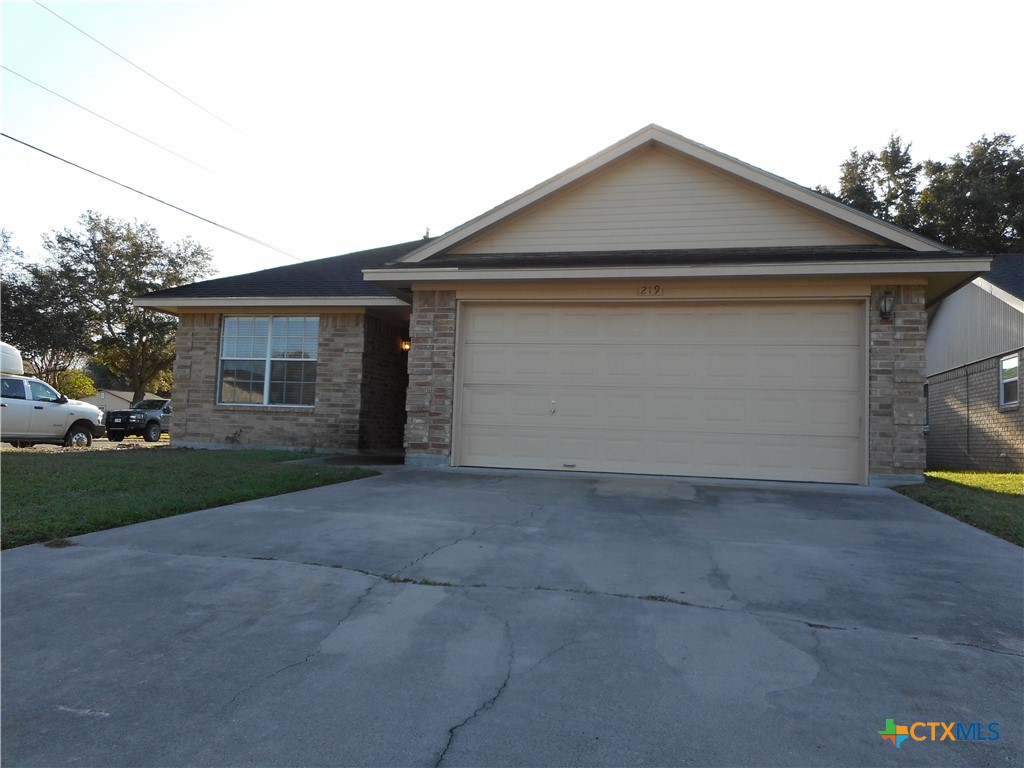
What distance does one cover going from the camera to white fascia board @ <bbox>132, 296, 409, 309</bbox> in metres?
12.5

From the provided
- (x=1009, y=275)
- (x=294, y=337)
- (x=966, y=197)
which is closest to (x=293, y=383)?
(x=294, y=337)

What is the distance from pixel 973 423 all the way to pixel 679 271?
1171cm

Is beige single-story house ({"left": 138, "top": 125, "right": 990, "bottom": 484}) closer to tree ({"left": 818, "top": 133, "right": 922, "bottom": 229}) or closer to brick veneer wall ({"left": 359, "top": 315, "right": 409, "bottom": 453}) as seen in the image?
brick veneer wall ({"left": 359, "top": 315, "right": 409, "bottom": 453})

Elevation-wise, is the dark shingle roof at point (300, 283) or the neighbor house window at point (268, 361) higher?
the dark shingle roof at point (300, 283)

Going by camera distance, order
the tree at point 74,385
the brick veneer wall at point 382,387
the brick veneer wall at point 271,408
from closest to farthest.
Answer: the brick veneer wall at point 271,408 < the brick veneer wall at point 382,387 < the tree at point 74,385

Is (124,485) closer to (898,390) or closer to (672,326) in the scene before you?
(672,326)

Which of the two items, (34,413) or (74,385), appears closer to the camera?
(34,413)

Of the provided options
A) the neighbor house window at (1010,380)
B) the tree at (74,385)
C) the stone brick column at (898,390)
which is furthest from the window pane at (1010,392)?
the tree at (74,385)

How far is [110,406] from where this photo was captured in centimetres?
4756

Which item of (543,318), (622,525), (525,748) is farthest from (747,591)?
(543,318)

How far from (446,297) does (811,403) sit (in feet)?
19.0

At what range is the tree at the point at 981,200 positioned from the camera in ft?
90.8

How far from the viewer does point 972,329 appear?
16375 millimetres

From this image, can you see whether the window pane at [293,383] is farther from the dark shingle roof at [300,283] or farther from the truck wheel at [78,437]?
the truck wheel at [78,437]
